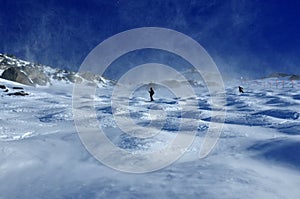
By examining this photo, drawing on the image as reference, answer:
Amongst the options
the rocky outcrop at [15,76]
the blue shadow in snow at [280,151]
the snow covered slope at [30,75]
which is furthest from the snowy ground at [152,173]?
the snow covered slope at [30,75]

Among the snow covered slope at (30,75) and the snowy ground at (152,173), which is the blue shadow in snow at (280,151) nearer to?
the snowy ground at (152,173)

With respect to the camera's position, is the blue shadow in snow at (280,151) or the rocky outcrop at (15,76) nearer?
the blue shadow in snow at (280,151)

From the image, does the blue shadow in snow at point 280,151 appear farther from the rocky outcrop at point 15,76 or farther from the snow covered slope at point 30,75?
the rocky outcrop at point 15,76

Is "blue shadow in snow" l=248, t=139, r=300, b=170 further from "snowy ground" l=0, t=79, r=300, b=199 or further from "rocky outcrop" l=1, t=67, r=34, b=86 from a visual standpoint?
"rocky outcrop" l=1, t=67, r=34, b=86

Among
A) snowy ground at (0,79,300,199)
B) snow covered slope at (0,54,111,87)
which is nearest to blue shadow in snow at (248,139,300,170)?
snowy ground at (0,79,300,199)

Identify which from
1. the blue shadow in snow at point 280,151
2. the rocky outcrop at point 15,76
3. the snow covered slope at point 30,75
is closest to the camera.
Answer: the blue shadow in snow at point 280,151

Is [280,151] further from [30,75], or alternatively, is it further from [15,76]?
[30,75]

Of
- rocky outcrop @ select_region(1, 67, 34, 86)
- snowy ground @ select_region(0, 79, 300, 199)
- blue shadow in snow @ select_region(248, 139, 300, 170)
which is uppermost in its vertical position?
rocky outcrop @ select_region(1, 67, 34, 86)

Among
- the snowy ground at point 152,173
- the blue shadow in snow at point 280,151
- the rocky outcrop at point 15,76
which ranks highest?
the rocky outcrop at point 15,76

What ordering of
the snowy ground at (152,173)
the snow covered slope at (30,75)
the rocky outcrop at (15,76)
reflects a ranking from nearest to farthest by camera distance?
the snowy ground at (152,173) < the rocky outcrop at (15,76) < the snow covered slope at (30,75)

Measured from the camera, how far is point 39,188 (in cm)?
538

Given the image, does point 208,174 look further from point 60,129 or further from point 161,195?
point 60,129

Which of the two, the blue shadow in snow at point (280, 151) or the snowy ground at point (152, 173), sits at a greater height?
the blue shadow in snow at point (280, 151)

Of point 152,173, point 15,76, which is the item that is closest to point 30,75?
point 15,76
